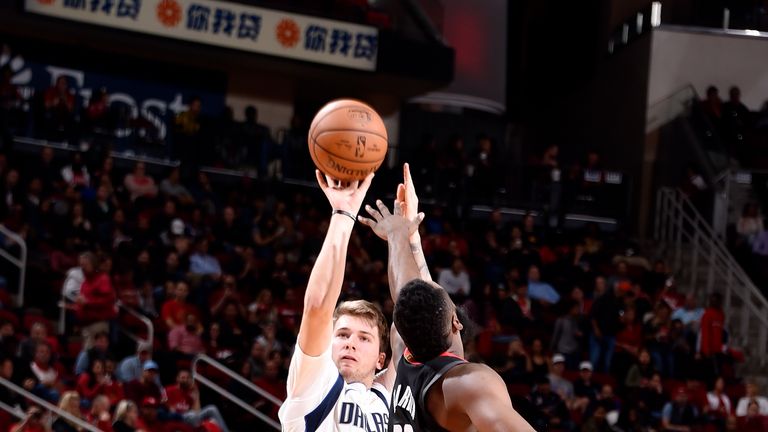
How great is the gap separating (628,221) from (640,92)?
8.74 ft

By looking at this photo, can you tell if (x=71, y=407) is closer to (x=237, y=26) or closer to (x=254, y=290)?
(x=254, y=290)

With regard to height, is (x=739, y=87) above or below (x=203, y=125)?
above

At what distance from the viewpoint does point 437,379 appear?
13.1 ft

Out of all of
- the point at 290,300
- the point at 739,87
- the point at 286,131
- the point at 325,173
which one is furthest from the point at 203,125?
the point at 325,173

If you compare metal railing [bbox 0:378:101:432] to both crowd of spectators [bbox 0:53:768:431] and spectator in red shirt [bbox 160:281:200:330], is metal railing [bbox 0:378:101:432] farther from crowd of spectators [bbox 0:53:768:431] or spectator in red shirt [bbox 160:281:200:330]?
spectator in red shirt [bbox 160:281:200:330]

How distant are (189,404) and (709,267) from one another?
9086 millimetres

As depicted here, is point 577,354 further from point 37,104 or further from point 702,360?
point 37,104

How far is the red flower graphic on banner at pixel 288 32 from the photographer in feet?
59.3

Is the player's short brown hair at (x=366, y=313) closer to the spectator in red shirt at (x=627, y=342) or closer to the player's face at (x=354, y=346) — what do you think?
the player's face at (x=354, y=346)

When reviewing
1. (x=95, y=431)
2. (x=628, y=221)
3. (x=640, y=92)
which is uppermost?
(x=640, y=92)

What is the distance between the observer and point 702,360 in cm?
1441

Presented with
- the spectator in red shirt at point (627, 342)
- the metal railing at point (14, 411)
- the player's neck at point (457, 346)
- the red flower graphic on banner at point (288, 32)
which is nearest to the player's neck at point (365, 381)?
the player's neck at point (457, 346)

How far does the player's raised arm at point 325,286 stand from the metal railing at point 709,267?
12.7 m

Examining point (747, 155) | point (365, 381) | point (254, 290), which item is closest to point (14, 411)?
point (254, 290)
